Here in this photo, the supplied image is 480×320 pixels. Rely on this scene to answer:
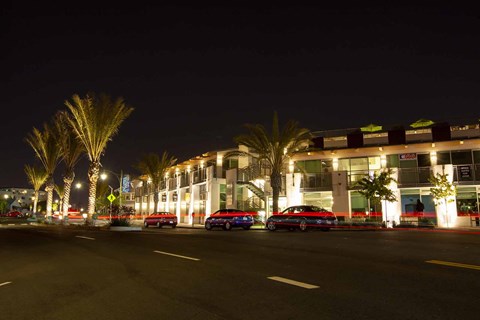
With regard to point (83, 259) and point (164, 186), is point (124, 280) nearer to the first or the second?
point (83, 259)

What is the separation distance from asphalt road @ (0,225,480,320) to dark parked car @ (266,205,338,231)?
11876 mm

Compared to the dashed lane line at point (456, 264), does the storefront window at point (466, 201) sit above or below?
above

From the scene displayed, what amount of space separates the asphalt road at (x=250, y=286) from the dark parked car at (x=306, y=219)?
1188 centimetres

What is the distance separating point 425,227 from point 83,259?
23.6 meters

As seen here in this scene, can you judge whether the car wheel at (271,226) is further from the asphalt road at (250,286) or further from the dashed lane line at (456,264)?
the dashed lane line at (456,264)

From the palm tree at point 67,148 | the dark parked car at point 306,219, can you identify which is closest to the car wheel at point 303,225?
the dark parked car at point 306,219

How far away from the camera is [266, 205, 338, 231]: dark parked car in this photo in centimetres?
2339

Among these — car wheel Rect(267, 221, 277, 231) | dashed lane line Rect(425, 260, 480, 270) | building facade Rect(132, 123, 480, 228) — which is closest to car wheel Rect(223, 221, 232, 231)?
car wheel Rect(267, 221, 277, 231)

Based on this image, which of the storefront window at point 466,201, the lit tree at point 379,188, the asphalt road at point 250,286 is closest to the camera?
the asphalt road at point 250,286

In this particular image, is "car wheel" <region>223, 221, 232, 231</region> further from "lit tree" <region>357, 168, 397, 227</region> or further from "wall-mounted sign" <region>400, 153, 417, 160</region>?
"wall-mounted sign" <region>400, 153, 417, 160</region>

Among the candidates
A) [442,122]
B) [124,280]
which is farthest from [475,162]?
[124,280]

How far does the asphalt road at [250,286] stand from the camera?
531 centimetres

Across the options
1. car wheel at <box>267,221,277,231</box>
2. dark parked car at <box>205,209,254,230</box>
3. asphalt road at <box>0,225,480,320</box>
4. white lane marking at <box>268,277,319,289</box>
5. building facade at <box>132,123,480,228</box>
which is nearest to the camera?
asphalt road at <box>0,225,480,320</box>

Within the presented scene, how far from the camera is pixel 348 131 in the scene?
1479 inches
